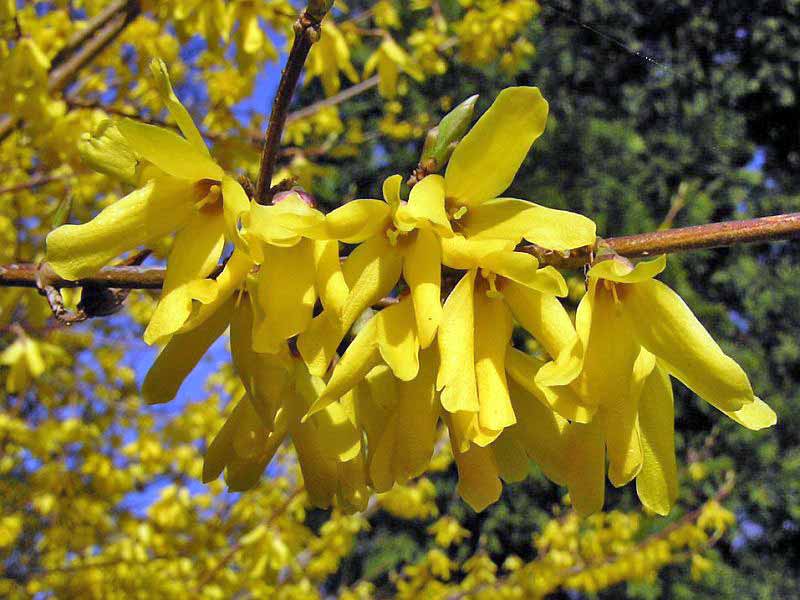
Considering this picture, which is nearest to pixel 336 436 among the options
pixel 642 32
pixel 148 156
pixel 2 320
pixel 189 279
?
pixel 189 279

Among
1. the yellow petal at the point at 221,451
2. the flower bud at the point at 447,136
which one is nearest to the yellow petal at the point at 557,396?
the flower bud at the point at 447,136

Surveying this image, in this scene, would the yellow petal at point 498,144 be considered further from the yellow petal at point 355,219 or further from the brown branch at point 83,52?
the brown branch at point 83,52

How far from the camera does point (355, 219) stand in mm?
610

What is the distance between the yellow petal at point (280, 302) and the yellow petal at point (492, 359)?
15 centimetres

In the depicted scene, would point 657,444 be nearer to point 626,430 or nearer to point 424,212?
point 626,430

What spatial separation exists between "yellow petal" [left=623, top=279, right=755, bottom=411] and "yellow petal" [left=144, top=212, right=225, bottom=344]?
0.37m

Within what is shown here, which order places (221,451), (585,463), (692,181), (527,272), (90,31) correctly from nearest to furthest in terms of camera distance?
1. (527,272)
2. (585,463)
3. (221,451)
4. (90,31)
5. (692,181)

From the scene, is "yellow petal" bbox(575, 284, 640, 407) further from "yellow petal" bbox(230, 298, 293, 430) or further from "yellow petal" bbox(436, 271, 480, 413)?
"yellow petal" bbox(230, 298, 293, 430)

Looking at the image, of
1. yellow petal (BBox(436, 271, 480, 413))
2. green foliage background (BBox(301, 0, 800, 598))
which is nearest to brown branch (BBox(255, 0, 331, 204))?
yellow petal (BBox(436, 271, 480, 413))

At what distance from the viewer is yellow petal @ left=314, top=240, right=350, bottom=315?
0.62m

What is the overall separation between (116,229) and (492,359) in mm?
356

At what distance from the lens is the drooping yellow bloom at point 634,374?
624mm

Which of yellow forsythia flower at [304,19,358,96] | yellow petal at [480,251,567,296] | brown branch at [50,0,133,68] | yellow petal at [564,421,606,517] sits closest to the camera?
yellow petal at [480,251,567,296]

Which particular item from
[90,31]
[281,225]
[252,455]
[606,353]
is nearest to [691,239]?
[606,353]
